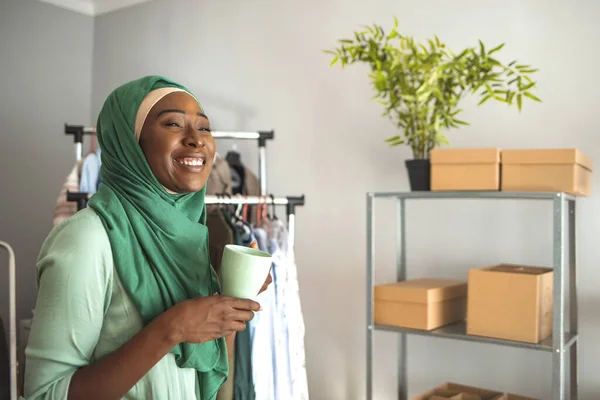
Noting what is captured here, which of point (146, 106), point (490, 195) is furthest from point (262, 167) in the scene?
point (146, 106)

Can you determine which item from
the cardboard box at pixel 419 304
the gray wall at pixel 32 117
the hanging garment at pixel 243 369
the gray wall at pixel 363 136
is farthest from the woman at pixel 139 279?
the gray wall at pixel 32 117

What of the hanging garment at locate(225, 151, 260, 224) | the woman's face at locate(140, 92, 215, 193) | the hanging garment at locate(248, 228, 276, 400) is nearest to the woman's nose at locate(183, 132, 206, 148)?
the woman's face at locate(140, 92, 215, 193)

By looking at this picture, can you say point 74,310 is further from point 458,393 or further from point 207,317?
point 458,393

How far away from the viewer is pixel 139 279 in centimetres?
106

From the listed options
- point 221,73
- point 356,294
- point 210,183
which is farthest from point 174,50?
point 356,294

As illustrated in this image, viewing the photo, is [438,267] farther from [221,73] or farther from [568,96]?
[221,73]

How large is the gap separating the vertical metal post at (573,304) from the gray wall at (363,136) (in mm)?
91

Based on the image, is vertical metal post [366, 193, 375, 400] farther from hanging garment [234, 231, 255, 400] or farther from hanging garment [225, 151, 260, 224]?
hanging garment [225, 151, 260, 224]

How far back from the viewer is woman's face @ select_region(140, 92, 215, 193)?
1115mm

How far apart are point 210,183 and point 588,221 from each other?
5.13 ft

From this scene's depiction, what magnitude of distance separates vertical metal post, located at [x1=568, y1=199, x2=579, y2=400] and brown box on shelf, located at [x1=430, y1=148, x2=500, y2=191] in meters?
0.44

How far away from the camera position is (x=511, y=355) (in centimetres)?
245

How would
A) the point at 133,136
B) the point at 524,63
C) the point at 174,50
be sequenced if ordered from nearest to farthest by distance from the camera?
the point at 133,136, the point at 524,63, the point at 174,50

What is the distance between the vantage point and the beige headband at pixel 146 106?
1129 millimetres
